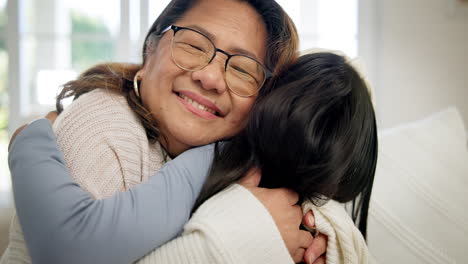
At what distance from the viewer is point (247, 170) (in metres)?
0.77

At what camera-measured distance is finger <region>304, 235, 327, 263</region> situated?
28.2 inches

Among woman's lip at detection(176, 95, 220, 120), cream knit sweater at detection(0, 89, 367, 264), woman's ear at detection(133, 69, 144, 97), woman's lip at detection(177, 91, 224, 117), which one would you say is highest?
woman's ear at detection(133, 69, 144, 97)

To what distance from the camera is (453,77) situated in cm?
232

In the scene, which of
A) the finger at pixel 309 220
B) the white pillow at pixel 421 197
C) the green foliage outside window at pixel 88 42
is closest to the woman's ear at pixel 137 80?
the finger at pixel 309 220

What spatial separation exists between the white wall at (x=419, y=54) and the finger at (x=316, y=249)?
1973 mm

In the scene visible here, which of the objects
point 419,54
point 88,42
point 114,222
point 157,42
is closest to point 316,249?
point 114,222

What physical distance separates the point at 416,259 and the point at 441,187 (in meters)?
0.30

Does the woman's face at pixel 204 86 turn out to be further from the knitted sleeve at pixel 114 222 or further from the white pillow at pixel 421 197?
the white pillow at pixel 421 197

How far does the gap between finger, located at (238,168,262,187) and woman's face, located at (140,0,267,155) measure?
0.17 metres

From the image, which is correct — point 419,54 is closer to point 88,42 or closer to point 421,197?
point 421,197

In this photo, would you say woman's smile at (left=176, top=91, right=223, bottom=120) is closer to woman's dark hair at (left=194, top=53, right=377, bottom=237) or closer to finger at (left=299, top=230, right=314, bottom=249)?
woman's dark hair at (left=194, top=53, right=377, bottom=237)

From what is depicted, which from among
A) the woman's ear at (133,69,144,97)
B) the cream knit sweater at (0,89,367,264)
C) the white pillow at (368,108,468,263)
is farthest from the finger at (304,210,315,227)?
→ the woman's ear at (133,69,144,97)

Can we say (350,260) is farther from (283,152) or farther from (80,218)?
(80,218)

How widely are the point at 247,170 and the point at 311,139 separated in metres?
0.19
